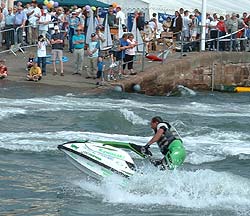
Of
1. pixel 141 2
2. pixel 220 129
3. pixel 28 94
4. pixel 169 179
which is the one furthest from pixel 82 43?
pixel 169 179

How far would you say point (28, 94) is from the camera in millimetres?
25781

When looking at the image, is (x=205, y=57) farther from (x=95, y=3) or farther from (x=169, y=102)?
(x=95, y=3)

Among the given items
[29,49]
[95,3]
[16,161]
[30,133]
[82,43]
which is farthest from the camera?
[95,3]

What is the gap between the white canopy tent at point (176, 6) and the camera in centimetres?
3706

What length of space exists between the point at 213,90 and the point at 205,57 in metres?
1.44

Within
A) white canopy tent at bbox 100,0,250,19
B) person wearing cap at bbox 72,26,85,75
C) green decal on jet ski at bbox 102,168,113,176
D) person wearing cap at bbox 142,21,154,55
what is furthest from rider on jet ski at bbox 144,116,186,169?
white canopy tent at bbox 100,0,250,19

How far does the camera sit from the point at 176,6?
3828 cm

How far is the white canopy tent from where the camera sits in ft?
122

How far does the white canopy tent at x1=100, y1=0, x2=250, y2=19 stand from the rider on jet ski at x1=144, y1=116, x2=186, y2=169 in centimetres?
2234

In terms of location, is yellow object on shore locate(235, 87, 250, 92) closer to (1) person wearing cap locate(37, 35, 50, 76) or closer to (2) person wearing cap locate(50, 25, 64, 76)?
(2) person wearing cap locate(50, 25, 64, 76)

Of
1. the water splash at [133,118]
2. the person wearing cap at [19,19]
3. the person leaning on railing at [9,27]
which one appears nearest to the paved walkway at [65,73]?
the person leaning on railing at [9,27]

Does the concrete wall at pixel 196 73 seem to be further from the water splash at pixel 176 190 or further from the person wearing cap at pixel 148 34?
the water splash at pixel 176 190

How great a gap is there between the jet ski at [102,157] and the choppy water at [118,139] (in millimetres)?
244

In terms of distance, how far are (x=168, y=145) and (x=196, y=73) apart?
17.0 meters
